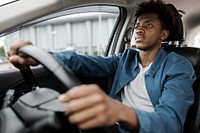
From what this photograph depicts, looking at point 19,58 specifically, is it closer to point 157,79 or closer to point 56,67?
point 56,67

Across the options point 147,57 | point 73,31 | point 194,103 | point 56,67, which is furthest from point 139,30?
point 56,67

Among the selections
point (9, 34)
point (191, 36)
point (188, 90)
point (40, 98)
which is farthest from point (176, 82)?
point (191, 36)

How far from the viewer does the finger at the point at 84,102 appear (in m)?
0.53

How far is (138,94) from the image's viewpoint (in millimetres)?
1504

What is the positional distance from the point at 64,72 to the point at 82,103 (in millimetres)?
161

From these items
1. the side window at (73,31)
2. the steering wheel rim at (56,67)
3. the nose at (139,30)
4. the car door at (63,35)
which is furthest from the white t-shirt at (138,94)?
the steering wheel rim at (56,67)

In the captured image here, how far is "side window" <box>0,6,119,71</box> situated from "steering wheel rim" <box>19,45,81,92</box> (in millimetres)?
811

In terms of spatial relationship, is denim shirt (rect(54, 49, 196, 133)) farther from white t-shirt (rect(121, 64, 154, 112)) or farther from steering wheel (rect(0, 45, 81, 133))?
steering wheel (rect(0, 45, 81, 133))

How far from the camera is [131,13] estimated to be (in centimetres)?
231

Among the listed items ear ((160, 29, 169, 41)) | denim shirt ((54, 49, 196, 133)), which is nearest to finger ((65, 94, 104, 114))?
denim shirt ((54, 49, 196, 133))

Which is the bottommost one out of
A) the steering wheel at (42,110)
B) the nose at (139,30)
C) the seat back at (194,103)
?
the seat back at (194,103)

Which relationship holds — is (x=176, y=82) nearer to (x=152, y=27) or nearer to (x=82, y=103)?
(x=152, y=27)

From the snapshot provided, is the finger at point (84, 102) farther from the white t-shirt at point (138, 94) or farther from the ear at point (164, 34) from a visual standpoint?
the ear at point (164, 34)

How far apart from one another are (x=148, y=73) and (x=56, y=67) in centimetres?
87
